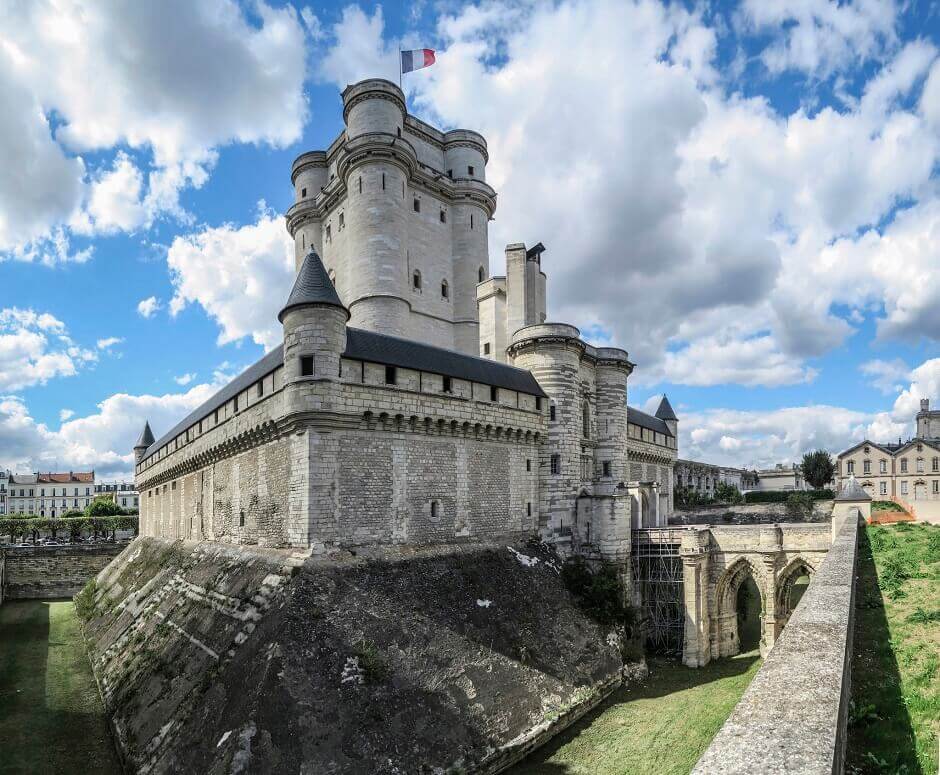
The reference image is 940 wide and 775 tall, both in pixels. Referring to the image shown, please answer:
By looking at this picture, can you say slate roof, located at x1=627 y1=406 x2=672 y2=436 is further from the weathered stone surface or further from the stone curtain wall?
the stone curtain wall

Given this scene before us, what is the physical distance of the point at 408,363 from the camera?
70.6ft

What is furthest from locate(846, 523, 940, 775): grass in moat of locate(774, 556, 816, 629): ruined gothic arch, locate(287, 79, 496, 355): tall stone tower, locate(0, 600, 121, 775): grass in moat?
locate(287, 79, 496, 355): tall stone tower

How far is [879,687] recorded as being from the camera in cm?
664

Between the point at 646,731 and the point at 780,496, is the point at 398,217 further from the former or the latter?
the point at 780,496

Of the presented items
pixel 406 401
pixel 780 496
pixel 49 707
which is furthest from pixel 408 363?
pixel 780 496

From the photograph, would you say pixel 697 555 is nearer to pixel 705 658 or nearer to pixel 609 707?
pixel 705 658

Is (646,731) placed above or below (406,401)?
below

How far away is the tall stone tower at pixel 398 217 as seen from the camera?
31.2 m

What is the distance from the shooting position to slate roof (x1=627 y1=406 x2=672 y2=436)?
40184 mm

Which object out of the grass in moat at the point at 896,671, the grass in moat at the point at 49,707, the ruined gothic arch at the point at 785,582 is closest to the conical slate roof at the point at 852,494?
the ruined gothic arch at the point at 785,582

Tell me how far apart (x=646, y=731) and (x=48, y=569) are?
42.2 metres

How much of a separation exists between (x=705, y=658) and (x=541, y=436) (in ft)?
37.5

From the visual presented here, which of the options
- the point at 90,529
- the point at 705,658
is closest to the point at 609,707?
the point at 705,658

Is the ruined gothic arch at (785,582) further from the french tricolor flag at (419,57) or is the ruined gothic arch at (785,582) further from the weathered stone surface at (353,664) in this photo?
the french tricolor flag at (419,57)
